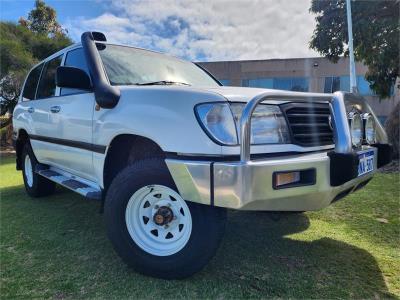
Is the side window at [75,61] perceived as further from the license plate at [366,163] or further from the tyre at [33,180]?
the license plate at [366,163]

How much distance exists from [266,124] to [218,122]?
0.35 metres

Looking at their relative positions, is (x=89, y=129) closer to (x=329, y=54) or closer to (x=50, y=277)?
(x=50, y=277)

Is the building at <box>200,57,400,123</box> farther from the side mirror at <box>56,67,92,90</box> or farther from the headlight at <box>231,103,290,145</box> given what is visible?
the headlight at <box>231,103,290,145</box>

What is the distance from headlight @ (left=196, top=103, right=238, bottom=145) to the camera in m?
2.19

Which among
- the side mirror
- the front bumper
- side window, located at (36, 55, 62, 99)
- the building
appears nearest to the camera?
the front bumper

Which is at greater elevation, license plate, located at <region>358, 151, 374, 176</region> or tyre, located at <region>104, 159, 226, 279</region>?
license plate, located at <region>358, 151, 374, 176</region>

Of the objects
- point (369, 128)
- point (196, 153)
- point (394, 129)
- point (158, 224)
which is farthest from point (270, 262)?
point (394, 129)

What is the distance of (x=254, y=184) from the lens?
6.82ft

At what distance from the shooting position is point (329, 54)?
12.8 metres

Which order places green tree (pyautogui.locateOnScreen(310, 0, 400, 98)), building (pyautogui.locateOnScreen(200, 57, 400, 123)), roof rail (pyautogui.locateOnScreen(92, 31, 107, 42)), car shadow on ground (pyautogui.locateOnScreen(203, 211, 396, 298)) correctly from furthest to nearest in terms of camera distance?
building (pyautogui.locateOnScreen(200, 57, 400, 123))
green tree (pyautogui.locateOnScreen(310, 0, 400, 98))
roof rail (pyautogui.locateOnScreen(92, 31, 107, 42))
car shadow on ground (pyautogui.locateOnScreen(203, 211, 396, 298))

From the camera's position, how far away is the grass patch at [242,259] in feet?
7.93

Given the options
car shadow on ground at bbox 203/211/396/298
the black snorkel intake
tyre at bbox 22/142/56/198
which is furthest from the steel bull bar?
tyre at bbox 22/142/56/198

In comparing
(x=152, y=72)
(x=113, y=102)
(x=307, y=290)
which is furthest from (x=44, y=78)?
(x=307, y=290)

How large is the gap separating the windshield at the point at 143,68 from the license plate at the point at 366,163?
5.85 ft
